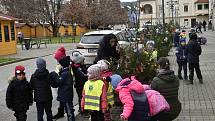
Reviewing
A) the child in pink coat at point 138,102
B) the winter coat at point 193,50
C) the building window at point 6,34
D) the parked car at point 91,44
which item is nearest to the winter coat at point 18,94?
the child in pink coat at point 138,102

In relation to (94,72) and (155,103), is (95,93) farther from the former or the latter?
(155,103)

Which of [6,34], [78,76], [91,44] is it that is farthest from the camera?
[6,34]

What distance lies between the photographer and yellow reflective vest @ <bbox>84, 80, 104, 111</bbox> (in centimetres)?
709

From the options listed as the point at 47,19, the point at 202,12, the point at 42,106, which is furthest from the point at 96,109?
the point at 202,12

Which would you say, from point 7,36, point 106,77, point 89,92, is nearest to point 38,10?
point 7,36

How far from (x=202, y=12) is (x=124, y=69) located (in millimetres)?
119985

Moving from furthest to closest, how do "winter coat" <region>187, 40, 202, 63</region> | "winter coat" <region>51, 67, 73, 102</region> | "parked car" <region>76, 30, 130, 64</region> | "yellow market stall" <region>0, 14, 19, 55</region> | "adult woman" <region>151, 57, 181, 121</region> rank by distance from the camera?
"yellow market stall" <region>0, 14, 19, 55</region> → "parked car" <region>76, 30, 130, 64</region> → "winter coat" <region>187, 40, 202, 63</region> → "winter coat" <region>51, 67, 73, 102</region> → "adult woman" <region>151, 57, 181, 121</region>

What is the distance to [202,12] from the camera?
125 meters

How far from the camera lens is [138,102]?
5.87m

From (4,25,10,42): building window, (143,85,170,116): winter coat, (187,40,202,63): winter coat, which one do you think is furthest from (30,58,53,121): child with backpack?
(4,25,10,42): building window

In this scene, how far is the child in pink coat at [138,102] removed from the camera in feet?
18.9

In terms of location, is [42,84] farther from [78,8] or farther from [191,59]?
[78,8]

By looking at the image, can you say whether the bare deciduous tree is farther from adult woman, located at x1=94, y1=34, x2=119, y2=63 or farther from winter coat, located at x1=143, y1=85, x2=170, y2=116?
winter coat, located at x1=143, y1=85, x2=170, y2=116

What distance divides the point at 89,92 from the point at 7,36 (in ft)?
86.6
